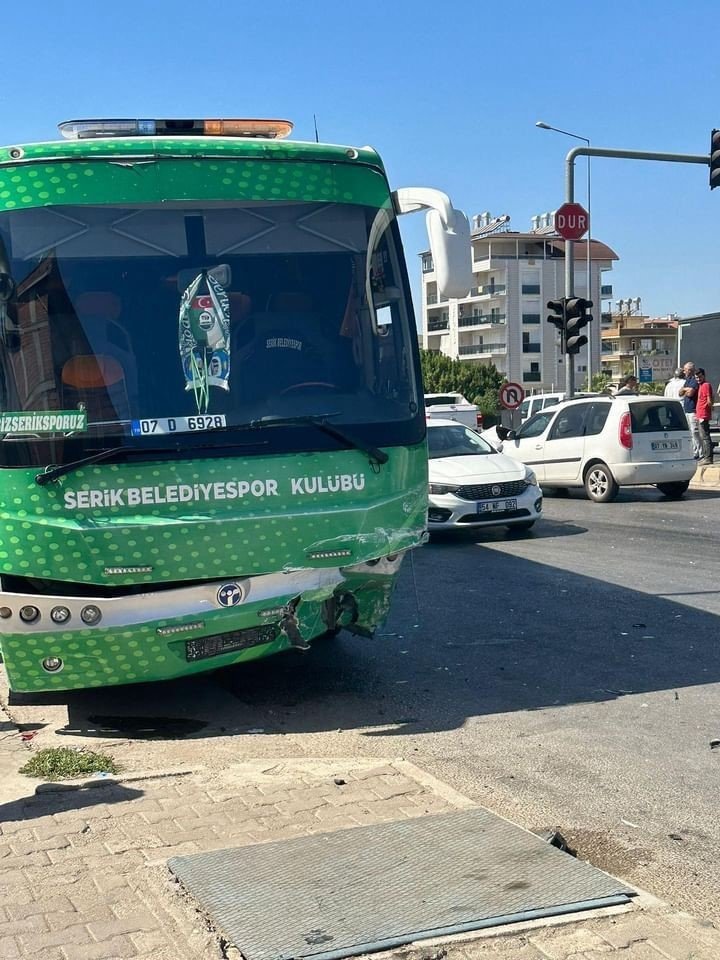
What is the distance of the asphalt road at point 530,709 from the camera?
4.98m

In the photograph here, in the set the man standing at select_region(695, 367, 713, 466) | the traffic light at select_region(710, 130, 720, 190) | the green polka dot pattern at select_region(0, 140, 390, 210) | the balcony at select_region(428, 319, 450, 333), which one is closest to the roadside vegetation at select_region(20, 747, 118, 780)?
the green polka dot pattern at select_region(0, 140, 390, 210)

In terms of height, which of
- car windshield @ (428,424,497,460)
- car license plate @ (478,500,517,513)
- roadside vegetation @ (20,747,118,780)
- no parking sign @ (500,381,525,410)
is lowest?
roadside vegetation @ (20,747,118,780)

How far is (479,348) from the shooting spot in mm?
111188

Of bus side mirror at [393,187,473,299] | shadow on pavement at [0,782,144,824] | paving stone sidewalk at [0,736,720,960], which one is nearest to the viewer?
paving stone sidewalk at [0,736,720,960]

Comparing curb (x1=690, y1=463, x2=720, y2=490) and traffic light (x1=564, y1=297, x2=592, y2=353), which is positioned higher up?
traffic light (x1=564, y1=297, x2=592, y2=353)

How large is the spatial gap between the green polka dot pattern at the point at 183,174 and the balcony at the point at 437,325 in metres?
108

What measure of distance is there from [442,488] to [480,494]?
0.51m

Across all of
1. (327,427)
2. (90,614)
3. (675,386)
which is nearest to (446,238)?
(327,427)

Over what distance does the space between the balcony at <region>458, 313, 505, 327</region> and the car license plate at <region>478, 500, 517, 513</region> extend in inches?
3725

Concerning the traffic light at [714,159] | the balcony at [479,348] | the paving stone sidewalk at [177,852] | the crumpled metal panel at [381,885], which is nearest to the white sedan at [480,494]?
the traffic light at [714,159]

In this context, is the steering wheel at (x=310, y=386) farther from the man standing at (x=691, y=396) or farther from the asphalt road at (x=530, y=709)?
the man standing at (x=691, y=396)

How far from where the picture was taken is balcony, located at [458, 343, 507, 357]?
108 metres

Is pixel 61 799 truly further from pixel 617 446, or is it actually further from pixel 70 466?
pixel 617 446

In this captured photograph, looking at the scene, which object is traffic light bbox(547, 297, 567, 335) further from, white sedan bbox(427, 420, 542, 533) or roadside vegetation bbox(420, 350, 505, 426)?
roadside vegetation bbox(420, 350, 505, 426)
